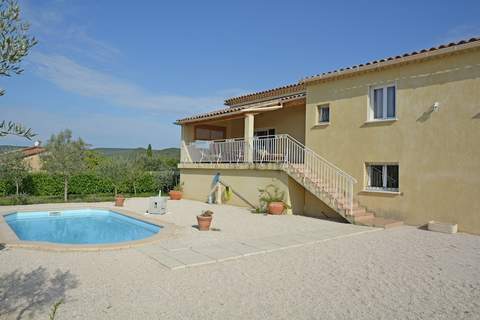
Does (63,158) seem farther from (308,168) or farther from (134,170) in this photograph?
(308,168)

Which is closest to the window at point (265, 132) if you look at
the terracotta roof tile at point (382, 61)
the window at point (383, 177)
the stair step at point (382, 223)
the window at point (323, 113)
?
the window at point (323, 113)

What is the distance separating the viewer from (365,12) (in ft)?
49.6

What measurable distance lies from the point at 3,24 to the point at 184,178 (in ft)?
60.3

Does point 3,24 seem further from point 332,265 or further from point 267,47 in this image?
point 267,47

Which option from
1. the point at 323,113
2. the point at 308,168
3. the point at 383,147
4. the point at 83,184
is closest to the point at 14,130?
the point at 383,147

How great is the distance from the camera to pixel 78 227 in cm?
1398

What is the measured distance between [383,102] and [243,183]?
7474 mm

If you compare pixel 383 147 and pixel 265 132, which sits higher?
pixel 265 132

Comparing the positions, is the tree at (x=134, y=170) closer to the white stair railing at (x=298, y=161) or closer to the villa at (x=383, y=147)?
the white stair railing at (x=298, y=161)

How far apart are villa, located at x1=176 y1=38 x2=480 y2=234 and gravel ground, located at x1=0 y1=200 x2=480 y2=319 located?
8.69 ft

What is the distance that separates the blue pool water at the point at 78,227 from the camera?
11812mm

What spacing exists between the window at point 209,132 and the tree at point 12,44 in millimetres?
19184

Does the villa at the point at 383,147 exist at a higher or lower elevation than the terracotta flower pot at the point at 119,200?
higher

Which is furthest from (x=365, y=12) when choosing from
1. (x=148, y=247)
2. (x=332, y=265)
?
(x=148, y=247)
